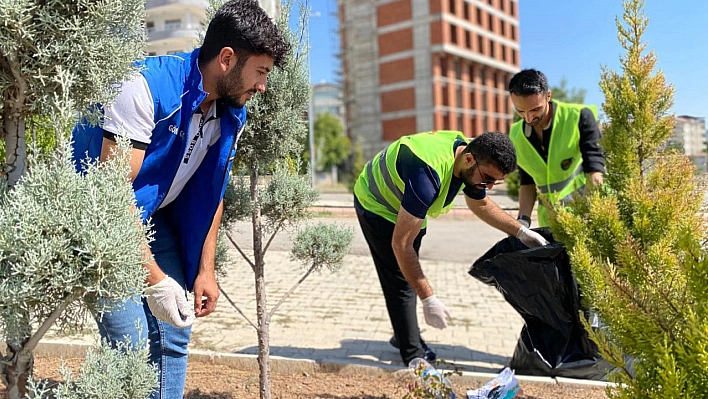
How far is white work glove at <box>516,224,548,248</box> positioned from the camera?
123 inches

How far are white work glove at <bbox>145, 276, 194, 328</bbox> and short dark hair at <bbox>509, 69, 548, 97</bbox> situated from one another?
240 cm

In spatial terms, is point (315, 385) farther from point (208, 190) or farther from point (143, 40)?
point (143, 40)

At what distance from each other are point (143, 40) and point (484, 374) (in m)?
2.78

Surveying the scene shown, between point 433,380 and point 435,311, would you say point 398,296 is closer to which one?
point 435,311

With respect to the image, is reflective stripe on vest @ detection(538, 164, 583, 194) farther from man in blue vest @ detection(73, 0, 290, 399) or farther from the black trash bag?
man in blue vest @ detection(73, 0, 290, 399)

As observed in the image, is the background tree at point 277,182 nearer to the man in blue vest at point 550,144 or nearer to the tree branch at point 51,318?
the man in blue vest at point 550,144

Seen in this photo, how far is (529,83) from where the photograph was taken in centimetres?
326

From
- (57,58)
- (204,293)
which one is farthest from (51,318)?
(204,293)

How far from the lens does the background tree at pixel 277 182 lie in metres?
2.70

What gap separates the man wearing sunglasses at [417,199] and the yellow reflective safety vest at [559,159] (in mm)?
622

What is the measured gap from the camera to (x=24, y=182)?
1.12m

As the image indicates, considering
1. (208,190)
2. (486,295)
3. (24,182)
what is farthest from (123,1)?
(486,295)

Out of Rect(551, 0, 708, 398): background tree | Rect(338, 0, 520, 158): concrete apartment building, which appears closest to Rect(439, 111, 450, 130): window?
Rect(338, 0, 520, 158): concrete apartment building

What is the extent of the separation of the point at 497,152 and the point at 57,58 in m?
1.99
